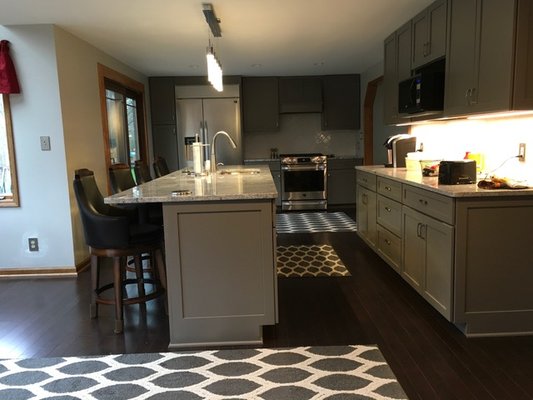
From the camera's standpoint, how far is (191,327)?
241 centimetres

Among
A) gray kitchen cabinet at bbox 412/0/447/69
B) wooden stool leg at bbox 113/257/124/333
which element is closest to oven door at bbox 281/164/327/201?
gray kitchen cabinet at bbox 412/0/447/69

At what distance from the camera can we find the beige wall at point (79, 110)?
149 inches

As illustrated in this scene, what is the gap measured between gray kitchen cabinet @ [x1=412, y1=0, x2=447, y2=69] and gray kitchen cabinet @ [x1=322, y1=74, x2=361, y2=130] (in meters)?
3.31

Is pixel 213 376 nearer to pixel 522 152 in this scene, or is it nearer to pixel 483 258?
pixel 483 258

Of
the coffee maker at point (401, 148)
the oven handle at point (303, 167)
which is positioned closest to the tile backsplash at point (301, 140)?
the oven handle at point (303, 167)

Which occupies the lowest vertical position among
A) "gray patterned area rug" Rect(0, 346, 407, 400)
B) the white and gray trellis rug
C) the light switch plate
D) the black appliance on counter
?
"gray patterned area rug" Rect(0, 346, 407, 400)

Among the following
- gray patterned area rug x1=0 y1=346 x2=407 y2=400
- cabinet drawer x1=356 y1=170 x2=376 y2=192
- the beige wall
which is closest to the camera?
gray patterned area rug x1=0 y1=346 x2=407 y2=400

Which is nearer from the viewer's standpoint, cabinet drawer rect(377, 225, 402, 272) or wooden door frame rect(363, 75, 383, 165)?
cabinet drawer rect(377, 225, 402, 272)

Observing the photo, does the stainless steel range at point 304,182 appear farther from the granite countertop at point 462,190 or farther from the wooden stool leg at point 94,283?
the wooden stool leg at point 94,283

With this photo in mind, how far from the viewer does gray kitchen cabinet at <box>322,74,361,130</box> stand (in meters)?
7.02

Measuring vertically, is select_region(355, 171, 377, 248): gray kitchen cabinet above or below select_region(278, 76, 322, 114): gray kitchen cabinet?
below

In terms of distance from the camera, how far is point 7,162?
3.86 m

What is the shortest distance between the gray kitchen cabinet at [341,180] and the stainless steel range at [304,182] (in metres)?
0.11

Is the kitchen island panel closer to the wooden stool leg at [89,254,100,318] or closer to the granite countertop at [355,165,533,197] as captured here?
the wooden stool leg at [89,254,100,318]
